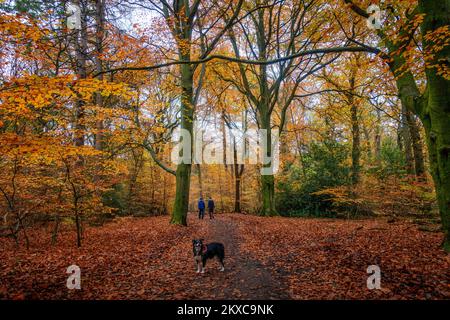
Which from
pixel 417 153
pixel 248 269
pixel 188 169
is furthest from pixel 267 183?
pixel 248 269

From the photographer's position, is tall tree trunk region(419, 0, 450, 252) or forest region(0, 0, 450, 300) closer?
forest region(0, 0, 450, 300)

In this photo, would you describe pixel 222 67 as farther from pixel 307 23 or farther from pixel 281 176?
pixel 281 176

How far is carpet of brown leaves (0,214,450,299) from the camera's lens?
15.4 ft

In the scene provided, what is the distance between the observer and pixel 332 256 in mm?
6738

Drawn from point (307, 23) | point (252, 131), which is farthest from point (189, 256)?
point (252, 131)

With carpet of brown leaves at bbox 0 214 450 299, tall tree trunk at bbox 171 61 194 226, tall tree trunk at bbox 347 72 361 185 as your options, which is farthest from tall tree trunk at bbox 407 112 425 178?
tall tree trunk at bbox 171 61 194 226

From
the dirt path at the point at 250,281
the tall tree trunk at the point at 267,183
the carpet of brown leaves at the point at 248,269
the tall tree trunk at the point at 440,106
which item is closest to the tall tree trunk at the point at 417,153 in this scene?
the carpet of brown leaves at the point at 248,269

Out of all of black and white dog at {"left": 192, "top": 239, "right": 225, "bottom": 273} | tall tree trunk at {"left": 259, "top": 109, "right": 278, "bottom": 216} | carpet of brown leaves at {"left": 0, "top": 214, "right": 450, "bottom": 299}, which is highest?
tall tree trunk at {"left": 259, "top": 109, "right": 278, "bottom": 216}

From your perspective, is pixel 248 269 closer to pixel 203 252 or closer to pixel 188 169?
pixel 203 252

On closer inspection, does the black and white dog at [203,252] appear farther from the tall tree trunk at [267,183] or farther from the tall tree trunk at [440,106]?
the tall tree trunk at [267,183]

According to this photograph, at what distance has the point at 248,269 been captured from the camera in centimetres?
620

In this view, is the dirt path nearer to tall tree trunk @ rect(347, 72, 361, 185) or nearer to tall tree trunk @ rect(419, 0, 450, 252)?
tall tree trunk @ rect(419, 0, 450, 252)

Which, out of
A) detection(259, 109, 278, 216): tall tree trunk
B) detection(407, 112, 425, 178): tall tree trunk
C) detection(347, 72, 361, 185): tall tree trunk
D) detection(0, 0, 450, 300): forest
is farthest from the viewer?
detection(259, 109, 278, 216): tall tree trunk
